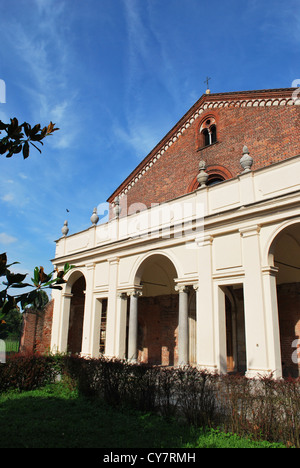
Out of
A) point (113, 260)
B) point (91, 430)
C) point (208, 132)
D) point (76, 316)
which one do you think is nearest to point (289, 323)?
point (113, 260)

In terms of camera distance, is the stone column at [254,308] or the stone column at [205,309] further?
the stone column at [205,309]

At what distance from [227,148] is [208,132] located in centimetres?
180

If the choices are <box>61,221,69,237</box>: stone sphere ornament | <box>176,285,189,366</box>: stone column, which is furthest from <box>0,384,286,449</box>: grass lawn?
<box>61,221,69,237</box>: stone sphere ornament

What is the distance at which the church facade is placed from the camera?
10430 millimetres

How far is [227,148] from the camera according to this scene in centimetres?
1573

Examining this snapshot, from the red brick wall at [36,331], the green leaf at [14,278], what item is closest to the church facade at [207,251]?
the red brick wall at [36,331]

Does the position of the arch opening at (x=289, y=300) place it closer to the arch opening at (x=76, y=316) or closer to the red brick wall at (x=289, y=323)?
the red brick wall at (x=289, y=323)

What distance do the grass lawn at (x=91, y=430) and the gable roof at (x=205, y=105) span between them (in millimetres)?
12420

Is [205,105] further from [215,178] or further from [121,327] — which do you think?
[121,327]

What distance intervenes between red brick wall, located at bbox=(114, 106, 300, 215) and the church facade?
0.05m

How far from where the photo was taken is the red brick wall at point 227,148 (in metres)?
13.8

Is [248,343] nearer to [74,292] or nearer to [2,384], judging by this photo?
[2,384]

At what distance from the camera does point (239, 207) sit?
36.3ft
